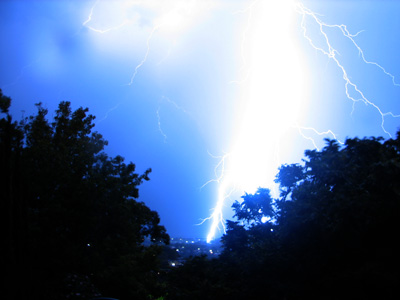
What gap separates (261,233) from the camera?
1105 cm

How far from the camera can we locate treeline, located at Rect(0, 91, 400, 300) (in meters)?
6.65

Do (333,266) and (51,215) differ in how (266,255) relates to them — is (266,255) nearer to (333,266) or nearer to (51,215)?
(333,266)

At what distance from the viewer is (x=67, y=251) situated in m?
7.58

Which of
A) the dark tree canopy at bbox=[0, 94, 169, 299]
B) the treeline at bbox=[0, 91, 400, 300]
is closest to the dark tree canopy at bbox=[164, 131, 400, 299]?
→ the treeline at bbox=[0, 91, 400, 300]

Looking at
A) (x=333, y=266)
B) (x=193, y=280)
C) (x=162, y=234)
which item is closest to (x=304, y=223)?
(x=333, y=266)

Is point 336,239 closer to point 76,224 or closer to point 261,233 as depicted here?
point 261,233

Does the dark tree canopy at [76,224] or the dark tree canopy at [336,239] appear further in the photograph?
the dark tree canopy at [76,224]

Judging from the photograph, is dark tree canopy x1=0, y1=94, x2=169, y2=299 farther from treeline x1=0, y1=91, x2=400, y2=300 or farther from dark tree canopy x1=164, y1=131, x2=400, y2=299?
Result: dark tree canopy x1=164, y1=131, x2=400, y2=299

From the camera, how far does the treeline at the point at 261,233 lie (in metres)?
6.65

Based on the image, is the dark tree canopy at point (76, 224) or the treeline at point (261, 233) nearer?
the treeline at point (261, 233)

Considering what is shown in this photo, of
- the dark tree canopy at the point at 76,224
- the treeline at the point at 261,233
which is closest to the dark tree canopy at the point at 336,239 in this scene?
the treeline at the point at 261,233

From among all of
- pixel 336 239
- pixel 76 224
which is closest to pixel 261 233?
pixel 336 239

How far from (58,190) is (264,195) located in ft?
28.0

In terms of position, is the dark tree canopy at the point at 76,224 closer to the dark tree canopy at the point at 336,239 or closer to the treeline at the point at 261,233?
the treeline at the point at 261,233
